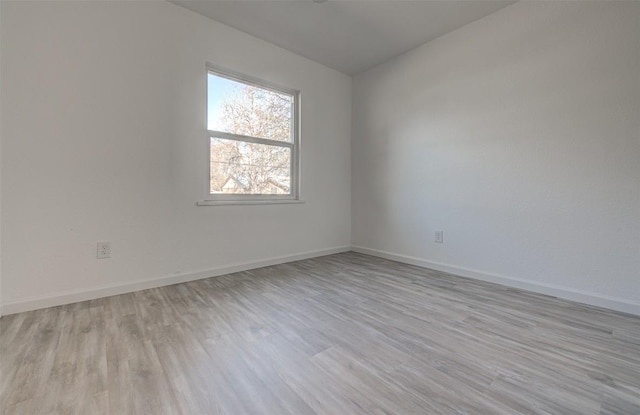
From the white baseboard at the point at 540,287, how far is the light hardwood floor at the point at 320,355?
0.09 m

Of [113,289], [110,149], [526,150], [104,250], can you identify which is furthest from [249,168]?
[526,150]

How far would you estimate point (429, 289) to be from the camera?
7.72 ft

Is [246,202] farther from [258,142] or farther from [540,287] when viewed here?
[540,287]

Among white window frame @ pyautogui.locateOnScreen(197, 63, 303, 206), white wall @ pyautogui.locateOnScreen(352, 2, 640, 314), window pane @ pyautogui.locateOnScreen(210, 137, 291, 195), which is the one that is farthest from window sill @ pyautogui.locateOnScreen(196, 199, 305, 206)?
white wall @ pyautogui.locateOnScreen(352, 2, 640, 314)

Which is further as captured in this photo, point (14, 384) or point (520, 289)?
point (520, 289)

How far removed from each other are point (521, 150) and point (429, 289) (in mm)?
1454

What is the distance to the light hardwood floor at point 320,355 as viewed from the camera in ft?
3.48

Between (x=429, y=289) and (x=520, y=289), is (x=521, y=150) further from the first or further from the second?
(x=429, y=289)

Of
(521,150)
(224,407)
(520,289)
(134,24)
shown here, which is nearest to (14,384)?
(224,407)

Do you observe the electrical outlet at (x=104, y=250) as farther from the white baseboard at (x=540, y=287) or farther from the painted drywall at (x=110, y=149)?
the white baseboard at (x=540, y=287)

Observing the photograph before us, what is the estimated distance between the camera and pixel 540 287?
7.47 feet

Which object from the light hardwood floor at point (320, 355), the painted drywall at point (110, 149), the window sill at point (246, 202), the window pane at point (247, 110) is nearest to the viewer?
the light hardwood floor at point (320, 355)

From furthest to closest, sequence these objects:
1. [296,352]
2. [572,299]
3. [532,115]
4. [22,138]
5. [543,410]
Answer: [532,115] → [572,299] → [22,138] → [296,352] → [543,410]

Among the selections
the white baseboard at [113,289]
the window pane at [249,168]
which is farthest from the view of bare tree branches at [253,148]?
the white baseboard at [113,289]
